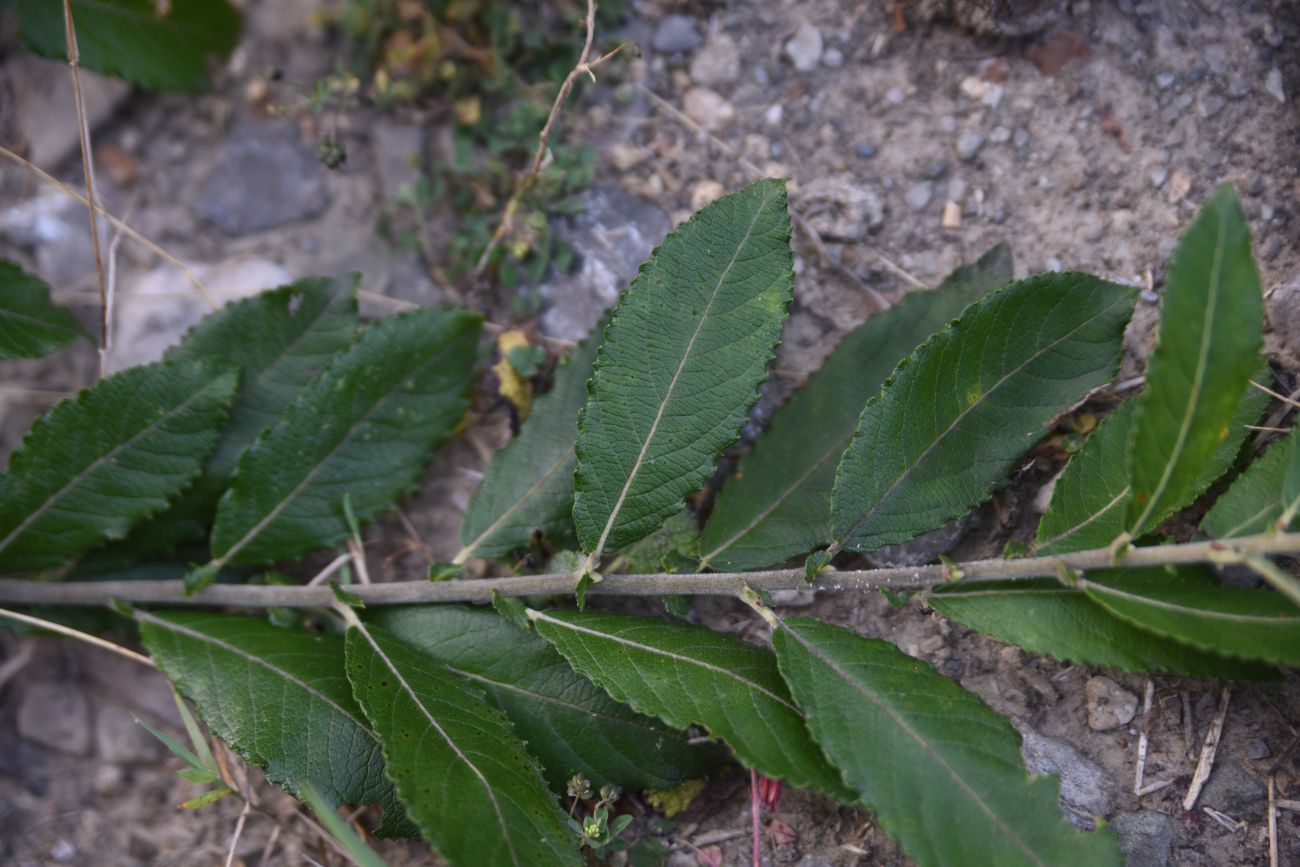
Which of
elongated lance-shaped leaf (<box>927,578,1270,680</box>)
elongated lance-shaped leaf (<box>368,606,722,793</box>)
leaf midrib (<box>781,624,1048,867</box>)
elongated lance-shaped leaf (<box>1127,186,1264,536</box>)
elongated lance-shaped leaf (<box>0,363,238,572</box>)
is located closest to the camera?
elongated lance-shaped leaf (<box>1127,186,1264,536</box>)

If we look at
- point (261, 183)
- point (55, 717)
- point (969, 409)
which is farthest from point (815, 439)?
point (55, 717)

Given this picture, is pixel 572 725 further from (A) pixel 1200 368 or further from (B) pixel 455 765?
(A) pixel 1200 368

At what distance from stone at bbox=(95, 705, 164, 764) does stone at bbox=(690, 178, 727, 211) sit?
2.03m

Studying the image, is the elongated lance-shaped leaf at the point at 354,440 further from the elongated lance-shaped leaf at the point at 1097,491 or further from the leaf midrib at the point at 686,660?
the elongated lance-shaped leaf at the point at 1097,491

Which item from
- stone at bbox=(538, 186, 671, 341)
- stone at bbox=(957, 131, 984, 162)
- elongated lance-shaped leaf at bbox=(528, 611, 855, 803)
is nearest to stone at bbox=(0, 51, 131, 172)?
stone at bbox=(538, 186, 671, 341)

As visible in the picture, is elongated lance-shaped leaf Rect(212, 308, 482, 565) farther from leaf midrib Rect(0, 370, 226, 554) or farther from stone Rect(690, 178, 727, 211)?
stone Rect(690, 178, 727, 211)

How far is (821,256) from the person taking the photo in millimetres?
2410

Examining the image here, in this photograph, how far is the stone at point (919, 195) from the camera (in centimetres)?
239

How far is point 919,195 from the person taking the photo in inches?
94.4

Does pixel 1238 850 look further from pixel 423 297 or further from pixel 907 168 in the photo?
pixel 423 297

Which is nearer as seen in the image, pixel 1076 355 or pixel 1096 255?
pixel 1076 355

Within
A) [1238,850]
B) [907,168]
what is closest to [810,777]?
[1238,850]

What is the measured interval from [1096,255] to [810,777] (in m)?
1.41

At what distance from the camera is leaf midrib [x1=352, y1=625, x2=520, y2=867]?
5.60 feet
